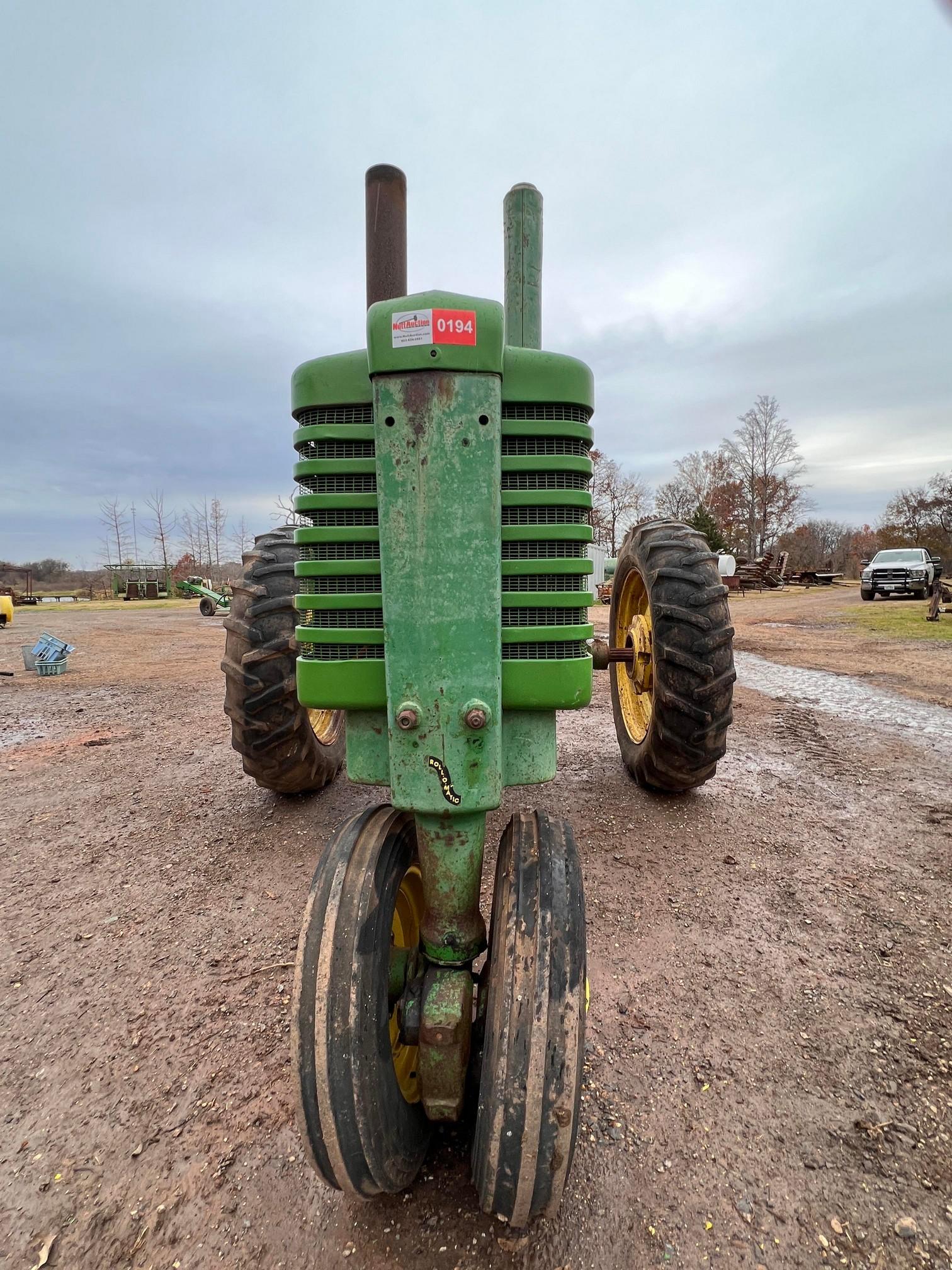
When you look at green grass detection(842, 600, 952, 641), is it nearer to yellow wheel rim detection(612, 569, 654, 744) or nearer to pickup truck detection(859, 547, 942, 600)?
pickup truck detection(859, 547, 942, 600)

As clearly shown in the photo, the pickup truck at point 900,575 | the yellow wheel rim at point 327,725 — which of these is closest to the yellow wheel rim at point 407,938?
Result: the yellow wheel rim at point 327,725

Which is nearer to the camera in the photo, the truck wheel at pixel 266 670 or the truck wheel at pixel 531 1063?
the truck wheel at pixel 531 1063

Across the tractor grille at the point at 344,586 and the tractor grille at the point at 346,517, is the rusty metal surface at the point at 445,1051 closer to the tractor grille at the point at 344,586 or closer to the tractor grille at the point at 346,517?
the tractor grille at the point at 344,586

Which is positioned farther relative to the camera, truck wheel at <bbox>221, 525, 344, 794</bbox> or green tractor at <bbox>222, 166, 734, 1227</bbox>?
truck wheel at <bbox>221, 525, 344, 794</bbox>

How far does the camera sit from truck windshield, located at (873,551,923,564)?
66.3ft

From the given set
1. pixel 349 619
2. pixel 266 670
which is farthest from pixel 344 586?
pixel 266 670

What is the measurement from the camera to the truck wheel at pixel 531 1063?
1328 mm

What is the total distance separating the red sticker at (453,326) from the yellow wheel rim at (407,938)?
1324 mm

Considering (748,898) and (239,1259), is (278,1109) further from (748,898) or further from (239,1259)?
(748,898)

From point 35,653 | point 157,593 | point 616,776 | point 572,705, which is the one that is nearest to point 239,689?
point 572,705

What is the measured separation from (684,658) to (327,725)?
228 centimetres

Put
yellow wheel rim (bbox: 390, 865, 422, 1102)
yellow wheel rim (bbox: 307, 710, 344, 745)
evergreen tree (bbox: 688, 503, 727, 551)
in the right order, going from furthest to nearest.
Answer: evergreen tree (bbox: 688, 503, 727, 551) → yellow wheel rim (bbox: 307, 710, 344, 745) → yellow wheel rim (bbox: 390, 865, 422, 1102)

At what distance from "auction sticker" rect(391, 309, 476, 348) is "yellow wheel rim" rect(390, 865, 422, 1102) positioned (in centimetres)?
132

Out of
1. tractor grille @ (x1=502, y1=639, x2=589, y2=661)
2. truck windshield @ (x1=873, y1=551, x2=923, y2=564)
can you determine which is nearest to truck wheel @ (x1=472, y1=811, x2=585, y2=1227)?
tractor grille @ (x1=502, y1=639, x2=589, y2=661)
